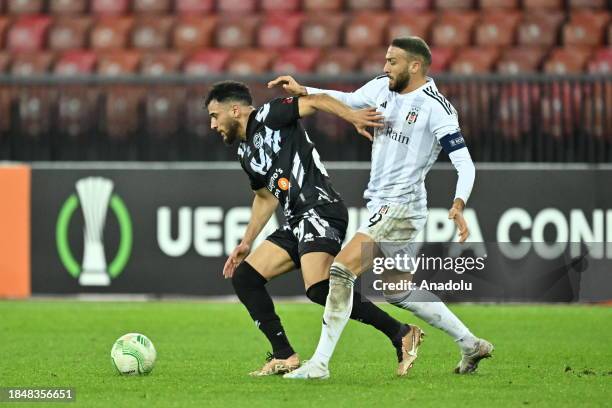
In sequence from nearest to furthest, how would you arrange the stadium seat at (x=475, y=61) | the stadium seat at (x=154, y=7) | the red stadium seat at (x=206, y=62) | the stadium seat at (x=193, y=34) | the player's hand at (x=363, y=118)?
1. the player's hand at (x=363, y=118)
2. the stadium seat at (x=475, y=61)
3. the red stadium seat at (x=206, y=62)
4. the stadium seat at (x=193, y=34)
5. the stadium seat at (x=154, y=7)

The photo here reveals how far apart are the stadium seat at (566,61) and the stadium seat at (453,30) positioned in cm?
112

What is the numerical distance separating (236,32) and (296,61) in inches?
46.6

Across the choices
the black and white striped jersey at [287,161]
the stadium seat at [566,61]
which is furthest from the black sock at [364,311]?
the stadium seat at [566,61]

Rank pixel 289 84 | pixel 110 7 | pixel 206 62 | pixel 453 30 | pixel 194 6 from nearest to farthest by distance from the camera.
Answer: pixel 289 84, pixel 453 30, pixel 206 62, pixel 194 6, pixel 110 7

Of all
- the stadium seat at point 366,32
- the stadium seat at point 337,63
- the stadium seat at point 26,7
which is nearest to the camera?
the stadium seat at point 337,63

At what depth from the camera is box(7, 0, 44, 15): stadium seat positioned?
1670 centimetres

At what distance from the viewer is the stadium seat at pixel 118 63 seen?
15.1 metres

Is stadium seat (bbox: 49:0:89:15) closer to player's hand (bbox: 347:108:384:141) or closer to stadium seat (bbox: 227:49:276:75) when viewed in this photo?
stadium seat (bbox: 227:49:276:75)

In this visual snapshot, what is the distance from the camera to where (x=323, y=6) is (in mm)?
15844

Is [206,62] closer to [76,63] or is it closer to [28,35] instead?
[76,63]

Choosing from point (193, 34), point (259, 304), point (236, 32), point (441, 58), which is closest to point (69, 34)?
point (193, 34)

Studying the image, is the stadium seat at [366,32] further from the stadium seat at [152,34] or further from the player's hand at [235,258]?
the player's hand at [235,258]

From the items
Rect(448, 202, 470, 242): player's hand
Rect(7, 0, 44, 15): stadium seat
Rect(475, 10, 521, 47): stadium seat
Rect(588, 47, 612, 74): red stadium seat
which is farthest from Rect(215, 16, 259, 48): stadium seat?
Rect(448, 202, 470, 242): player's hand

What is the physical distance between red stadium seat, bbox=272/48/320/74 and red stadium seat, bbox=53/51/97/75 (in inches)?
90.0
